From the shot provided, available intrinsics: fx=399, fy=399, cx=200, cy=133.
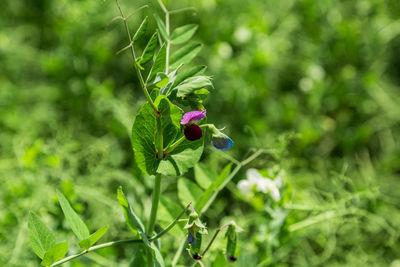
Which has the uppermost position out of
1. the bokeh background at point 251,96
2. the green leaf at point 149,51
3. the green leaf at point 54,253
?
the green leaf at point 149,51

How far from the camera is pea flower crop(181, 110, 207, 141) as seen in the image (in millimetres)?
461

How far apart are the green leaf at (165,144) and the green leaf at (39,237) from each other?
15 centimetres

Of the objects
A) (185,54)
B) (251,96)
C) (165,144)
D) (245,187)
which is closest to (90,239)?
(165,144)

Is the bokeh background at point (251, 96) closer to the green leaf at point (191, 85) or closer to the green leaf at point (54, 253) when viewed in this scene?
the green leaf at point (54, 253)

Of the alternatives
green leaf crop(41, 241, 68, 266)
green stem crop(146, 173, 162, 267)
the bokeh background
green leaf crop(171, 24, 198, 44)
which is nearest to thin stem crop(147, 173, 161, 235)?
green stem crop(146, 173, 162, 267)

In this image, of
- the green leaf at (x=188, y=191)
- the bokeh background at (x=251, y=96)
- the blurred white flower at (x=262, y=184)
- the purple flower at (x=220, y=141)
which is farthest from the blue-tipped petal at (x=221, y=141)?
the bokeh background at (x=251, y=96)

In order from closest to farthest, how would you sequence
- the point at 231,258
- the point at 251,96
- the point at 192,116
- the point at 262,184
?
the point at 192,116 → the point at 231,258 → the point at 262,184 → the point at 251,96

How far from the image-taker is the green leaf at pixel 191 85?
465 mm

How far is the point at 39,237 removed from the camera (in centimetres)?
52

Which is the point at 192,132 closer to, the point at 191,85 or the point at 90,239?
the point at 191,85

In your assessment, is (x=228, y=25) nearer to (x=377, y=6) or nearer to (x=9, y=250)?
(x=377, y=6)

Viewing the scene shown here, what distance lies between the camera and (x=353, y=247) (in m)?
1.17

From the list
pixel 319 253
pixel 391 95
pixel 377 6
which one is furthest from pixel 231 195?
pixel 377 6

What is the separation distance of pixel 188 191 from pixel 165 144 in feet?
0.68
